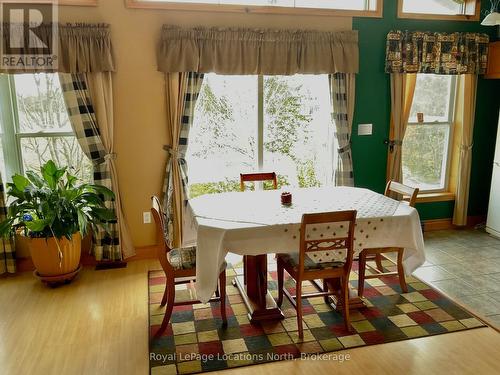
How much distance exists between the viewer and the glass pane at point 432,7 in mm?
4379

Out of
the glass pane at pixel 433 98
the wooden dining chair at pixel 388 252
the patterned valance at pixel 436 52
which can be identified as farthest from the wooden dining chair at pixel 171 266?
the glass pane at pixel 433 98

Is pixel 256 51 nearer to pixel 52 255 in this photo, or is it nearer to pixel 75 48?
pixel 75 48

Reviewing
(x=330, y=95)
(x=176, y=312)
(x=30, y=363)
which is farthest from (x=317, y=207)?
(x=30, y=363)

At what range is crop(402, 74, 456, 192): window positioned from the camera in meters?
4.69

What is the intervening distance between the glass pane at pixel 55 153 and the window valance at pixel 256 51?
3.64ft

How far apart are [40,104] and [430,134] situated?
4139mm

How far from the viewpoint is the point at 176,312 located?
3.07 metres

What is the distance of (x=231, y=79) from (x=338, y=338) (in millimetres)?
2595

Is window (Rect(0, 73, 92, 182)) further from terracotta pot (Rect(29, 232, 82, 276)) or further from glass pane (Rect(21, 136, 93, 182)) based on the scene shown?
terracotta pot (Rect(29, 232, 82, 276))

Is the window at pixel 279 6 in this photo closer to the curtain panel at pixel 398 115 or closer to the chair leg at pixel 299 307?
the curtain panel at pixel 398 115

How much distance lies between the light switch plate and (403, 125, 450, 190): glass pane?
543 mm

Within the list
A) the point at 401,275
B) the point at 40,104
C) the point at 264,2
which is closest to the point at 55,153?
the point at 40,104

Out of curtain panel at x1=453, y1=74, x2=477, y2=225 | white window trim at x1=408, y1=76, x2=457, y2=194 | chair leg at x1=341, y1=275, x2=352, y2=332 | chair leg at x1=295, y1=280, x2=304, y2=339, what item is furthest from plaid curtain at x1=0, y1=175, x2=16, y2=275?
curtain panel at x1=453, y1=74, x2=477, y2=225

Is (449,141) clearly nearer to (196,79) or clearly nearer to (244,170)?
→ (244,170)
